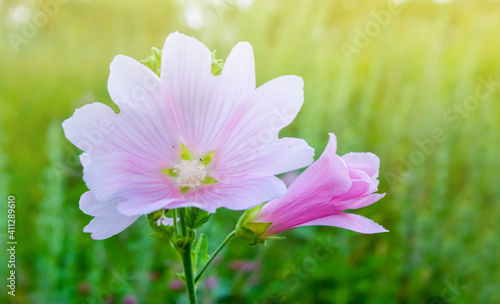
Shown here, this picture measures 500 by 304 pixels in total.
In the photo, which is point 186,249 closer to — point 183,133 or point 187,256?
point 187,256

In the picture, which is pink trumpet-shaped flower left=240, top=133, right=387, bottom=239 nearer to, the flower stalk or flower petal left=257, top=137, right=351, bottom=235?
flower petal left=257, top=137, right=351, bottom=235

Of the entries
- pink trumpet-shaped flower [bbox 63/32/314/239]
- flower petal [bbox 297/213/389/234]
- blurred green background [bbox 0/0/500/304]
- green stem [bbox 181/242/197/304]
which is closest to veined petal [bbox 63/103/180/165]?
pink trumpet-shaped flower [bbox 63/32/314/239]

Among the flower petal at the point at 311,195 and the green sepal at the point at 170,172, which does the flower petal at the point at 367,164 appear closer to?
the flower petal at the point at 311,195

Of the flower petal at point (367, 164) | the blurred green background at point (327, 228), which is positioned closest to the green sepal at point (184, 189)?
the flower petal at point (367, 164)

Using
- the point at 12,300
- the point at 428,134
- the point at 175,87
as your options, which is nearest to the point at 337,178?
the point at 175,87

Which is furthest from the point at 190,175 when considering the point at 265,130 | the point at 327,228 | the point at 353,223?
the point at 327,228

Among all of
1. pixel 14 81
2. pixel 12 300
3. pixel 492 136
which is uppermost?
pixel 14 81

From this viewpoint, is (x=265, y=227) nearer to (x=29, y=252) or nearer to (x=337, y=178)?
(x=337, y=178)
